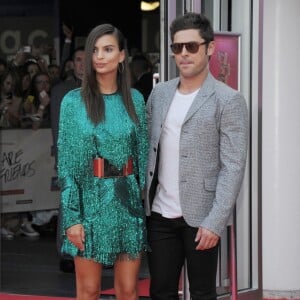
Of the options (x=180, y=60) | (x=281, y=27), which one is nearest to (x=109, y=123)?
(x=180, y=60)

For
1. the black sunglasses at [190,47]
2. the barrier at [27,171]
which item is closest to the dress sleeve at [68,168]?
the black sunglasses at [190,47]

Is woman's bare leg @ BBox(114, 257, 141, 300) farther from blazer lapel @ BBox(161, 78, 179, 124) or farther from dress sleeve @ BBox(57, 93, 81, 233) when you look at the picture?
blazer lapel @ BBox(161, 78, 179, 124)

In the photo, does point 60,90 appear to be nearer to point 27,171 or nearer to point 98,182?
point 27,171

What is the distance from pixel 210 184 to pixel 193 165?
0.13m

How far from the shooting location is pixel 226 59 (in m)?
5.86

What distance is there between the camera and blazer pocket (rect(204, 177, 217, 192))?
420cm

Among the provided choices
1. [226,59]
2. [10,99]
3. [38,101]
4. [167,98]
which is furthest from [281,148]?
[10,99]

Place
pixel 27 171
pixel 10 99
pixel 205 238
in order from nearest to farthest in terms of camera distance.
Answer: pixel 205 238, pixel 27 171, pixel 10 99

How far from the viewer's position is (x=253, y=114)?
20.2ft

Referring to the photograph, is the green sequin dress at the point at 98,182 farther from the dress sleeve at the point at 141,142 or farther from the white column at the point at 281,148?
the white column at the point at 281,148

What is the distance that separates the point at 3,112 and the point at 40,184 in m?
0.93

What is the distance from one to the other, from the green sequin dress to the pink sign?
5.28 ft

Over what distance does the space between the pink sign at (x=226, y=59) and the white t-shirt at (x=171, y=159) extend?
1486 millimetres

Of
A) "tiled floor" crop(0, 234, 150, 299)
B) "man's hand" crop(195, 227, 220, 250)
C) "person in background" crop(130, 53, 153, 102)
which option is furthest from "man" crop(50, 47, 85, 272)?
"man's hand" crop(195, 227, 220, 250)
